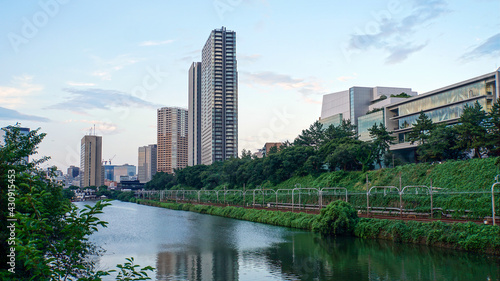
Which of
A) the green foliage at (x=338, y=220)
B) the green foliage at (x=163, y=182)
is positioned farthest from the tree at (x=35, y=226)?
the green foliage at (x=163, y=182)

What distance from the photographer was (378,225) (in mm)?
33438

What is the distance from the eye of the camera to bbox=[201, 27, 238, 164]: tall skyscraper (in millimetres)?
151750

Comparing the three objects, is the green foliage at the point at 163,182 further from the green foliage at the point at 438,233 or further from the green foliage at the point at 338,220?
the green foliage at the point at 438,233

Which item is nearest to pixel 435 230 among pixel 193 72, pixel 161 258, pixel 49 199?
pixel 161 258

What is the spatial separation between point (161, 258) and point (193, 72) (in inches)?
6211

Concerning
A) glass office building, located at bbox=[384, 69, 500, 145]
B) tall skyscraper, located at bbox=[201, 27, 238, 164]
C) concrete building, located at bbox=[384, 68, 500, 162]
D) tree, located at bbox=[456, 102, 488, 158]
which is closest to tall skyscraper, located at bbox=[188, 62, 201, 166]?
tall skyscraper, located at bbox=[201, 27, 238, 164]

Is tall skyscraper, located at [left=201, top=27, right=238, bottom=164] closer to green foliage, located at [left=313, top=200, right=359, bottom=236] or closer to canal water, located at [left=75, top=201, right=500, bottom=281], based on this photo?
canal water, located at [left=75, top=201, right=500, bottom=281]

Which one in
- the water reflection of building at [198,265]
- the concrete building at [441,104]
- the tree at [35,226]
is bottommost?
the water reflection of building at [198,265]

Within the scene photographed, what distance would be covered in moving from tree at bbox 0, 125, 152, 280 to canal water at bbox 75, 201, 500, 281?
11.0 metres

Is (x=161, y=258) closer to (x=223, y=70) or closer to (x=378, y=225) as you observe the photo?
(x=378, y=225)

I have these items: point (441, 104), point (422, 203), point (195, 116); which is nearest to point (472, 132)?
point (422, 203)

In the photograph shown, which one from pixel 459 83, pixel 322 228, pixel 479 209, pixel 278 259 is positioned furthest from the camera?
pixel 459 83

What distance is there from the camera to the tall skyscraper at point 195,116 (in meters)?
175

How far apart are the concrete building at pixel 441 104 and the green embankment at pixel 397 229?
26.8 meters
